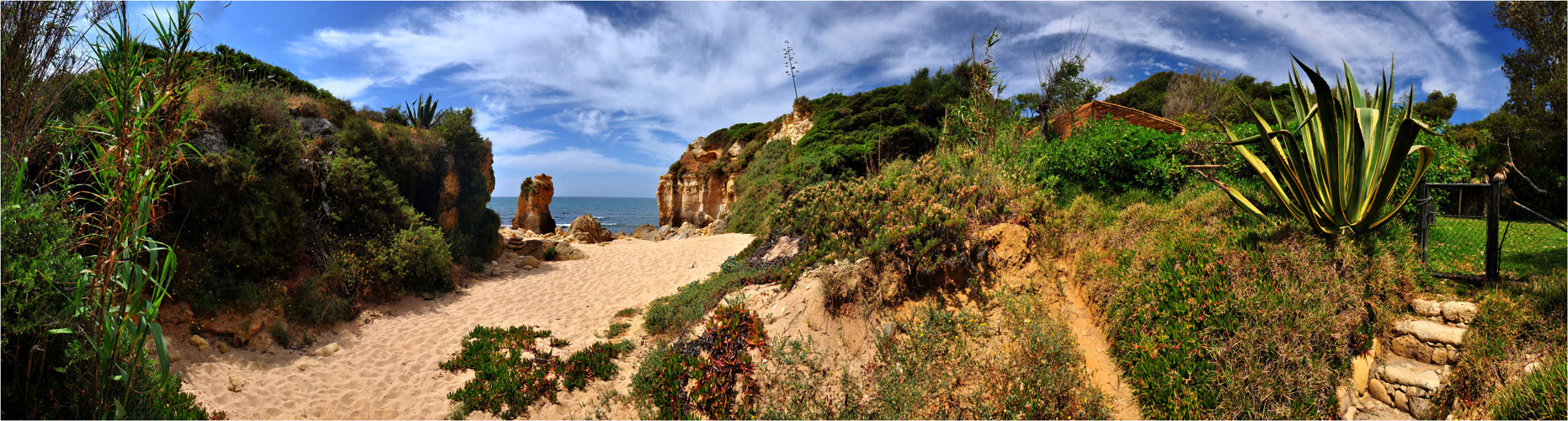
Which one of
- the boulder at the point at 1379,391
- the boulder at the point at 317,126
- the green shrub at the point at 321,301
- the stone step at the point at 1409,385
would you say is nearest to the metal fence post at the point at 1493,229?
the stone step at the point at 1409,385

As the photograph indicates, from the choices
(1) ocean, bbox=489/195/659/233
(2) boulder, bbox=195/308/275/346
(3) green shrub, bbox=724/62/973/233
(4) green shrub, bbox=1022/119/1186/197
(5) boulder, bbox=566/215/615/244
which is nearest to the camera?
(2) boulder, bbox=195/308/275/346

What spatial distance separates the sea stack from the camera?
25609mm

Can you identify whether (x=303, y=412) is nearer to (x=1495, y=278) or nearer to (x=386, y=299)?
(x=386, y=299)

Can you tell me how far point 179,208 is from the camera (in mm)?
7449

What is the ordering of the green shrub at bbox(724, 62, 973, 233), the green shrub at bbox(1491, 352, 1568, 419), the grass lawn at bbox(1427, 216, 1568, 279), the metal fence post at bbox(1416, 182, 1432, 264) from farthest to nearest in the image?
the green shrub at bbox(724, 62, 973, 233), the grass lawn at bbox(1427, 216, 1568, 279), the metal fence post at bbox(1416, 182, 1432, 264), the green shrub at bbox(1491, 352, 1568, 419)

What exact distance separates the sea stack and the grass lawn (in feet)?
87.2

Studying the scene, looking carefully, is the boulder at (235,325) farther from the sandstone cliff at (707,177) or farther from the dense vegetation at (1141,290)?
the sandstone cliff at (707,177)

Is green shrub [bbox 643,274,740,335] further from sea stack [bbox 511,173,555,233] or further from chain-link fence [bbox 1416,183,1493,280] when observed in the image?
sea stack [bbox 511,173,555,233]

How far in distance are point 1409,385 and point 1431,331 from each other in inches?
23.2

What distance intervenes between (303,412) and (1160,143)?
10850mm

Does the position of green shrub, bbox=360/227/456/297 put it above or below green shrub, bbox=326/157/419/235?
below

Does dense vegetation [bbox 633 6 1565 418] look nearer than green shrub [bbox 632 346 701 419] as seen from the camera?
Yes

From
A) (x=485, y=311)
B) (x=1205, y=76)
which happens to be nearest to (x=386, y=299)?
(x=485, y=311)

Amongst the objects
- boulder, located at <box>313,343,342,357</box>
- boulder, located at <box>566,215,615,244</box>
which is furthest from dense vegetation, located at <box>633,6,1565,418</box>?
boulder, located at <box>566,215,615,244</box>
